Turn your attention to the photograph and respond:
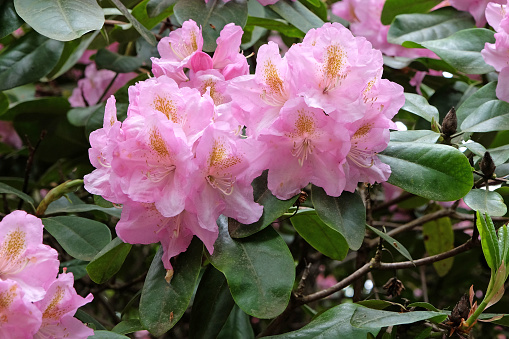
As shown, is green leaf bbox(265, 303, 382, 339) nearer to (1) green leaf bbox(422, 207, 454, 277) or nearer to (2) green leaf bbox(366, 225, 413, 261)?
(2) green leaf bbox(366, 225, 413, 261)

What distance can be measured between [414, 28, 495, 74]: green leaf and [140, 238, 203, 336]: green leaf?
688mm

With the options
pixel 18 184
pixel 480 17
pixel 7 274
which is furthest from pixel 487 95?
pixel 18 184

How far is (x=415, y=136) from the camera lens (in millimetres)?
1028

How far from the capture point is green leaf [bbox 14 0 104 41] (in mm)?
955

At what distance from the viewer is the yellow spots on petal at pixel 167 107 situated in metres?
0.84

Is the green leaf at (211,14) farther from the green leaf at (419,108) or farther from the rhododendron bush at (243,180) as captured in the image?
the green leaf at (419,108)

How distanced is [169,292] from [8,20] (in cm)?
70

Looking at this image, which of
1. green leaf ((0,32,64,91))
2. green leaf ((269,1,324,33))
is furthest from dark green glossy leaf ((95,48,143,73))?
green leaf ((269,1,324,33))

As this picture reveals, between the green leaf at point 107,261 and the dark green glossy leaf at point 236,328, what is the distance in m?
0.26

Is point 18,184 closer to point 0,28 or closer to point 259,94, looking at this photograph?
point 0,28

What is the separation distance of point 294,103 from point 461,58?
0.59 m

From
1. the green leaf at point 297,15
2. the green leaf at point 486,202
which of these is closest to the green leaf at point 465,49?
the green leaf at point 297,15

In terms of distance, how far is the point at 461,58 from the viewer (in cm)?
124

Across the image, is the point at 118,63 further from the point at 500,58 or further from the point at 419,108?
the point at 500,58
